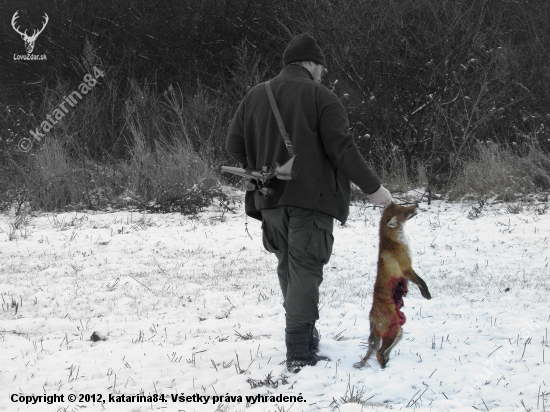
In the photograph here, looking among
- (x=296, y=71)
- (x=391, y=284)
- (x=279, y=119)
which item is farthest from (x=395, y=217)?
(x=296, y=71)

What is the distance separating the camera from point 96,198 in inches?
412

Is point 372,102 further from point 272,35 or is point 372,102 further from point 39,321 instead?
point 39,321

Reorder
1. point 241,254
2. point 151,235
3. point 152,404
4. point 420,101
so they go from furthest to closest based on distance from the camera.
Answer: point 420,101, point 151,235, point 241,254, point 152,404

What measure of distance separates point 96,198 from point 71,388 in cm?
723

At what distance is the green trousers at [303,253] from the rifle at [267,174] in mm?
149

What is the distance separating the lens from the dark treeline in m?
11.4

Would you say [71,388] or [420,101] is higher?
[420,101]

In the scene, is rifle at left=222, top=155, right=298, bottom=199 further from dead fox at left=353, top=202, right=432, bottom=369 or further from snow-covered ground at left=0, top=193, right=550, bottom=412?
snow-covered ground at left=0, top=193, right=550, bottom=412

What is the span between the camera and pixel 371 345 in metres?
3.61

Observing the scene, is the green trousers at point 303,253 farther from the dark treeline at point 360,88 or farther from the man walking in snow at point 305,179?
the dark treeline at point 360,88

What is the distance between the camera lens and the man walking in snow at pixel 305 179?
3.49 m

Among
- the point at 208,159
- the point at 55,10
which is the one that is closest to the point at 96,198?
the point at 208,159

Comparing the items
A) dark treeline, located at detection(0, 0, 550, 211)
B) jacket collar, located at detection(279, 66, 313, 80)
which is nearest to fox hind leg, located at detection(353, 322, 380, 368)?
jacket collar, located at detection(279, 66, 313, 80)

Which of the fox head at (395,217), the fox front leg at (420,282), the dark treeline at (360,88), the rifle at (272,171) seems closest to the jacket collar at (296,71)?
the rifle at (272,171)
